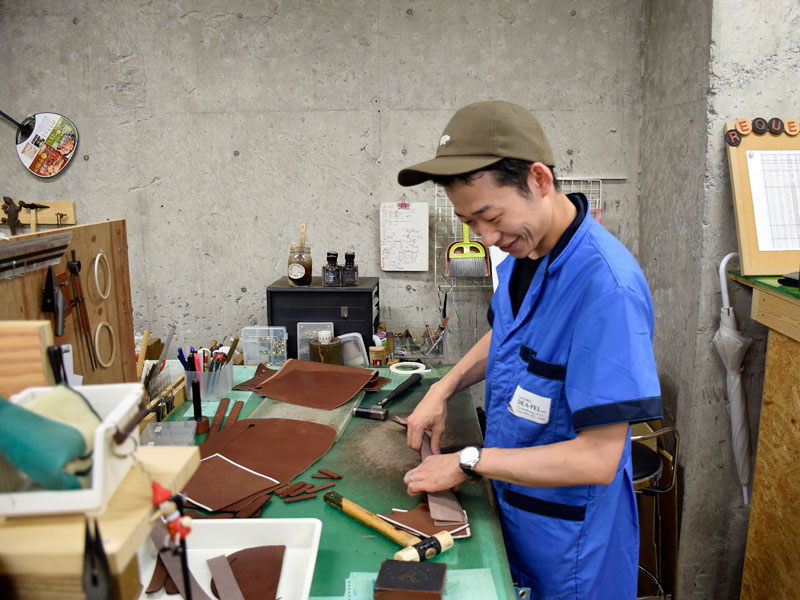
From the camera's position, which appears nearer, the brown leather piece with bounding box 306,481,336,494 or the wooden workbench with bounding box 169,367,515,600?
the wooden workbench with bounding box 169,367,515,600

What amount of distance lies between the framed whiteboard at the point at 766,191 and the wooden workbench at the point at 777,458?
111 millimetres

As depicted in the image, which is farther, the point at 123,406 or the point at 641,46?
the point at 641,46

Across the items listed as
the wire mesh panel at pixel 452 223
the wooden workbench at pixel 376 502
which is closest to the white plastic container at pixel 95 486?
the wooden workbench at pixel 376 502

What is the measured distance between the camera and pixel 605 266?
127 cm

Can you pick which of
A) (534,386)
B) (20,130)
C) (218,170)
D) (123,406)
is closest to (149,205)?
(218,170)

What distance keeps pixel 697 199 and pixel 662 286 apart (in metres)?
0.49

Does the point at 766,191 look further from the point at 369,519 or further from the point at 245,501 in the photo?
the point at 245,501

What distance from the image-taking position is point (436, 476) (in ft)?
4.42

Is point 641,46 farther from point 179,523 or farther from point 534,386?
point 179,523

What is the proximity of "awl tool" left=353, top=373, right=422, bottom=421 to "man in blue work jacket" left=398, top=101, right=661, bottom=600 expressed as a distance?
0.41 meters

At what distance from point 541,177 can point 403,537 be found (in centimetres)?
81

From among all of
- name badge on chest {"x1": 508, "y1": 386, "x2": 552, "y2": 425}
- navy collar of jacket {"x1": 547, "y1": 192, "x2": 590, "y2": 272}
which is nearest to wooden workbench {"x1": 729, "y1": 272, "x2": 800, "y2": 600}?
navy collar of jacket {"x1": 547, "y1": 192, "x2": 590, "y2": 272}

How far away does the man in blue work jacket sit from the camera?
121 centimetres

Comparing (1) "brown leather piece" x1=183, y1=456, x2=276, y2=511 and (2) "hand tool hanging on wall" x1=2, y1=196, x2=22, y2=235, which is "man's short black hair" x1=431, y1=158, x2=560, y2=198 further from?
(2) "hand tool hanging on wall" x1=2, y1=196, x2=22, y2=235
